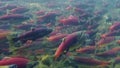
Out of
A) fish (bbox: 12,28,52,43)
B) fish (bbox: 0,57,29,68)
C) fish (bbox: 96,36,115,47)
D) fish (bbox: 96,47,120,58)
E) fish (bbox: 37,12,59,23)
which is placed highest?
fish (bbox: 37,12,59,23)

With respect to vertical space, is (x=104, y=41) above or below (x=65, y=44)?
below

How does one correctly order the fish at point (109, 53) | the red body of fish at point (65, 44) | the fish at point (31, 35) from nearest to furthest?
the red body of fish at point (65, 44), the fish at point (31, 35), the fish at point (109, 53)

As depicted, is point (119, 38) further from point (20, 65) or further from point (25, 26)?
point (20, 65)

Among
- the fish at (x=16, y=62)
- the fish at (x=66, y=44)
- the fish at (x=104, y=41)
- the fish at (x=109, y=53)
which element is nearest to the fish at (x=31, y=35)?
the fish at (x=66, y=44)

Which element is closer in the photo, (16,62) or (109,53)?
(16,62)

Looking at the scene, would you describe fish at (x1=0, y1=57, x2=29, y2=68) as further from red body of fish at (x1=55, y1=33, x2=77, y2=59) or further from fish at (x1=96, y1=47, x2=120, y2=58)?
fish at (x1=96, y1=47, x2=120, y2=58)

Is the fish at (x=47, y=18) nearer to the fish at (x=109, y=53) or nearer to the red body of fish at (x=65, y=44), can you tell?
the fish at (x=109, y=53)

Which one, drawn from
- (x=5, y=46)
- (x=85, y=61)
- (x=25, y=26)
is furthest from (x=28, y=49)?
(x=25, y=26)

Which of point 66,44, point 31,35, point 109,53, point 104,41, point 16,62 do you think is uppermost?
point 31,35

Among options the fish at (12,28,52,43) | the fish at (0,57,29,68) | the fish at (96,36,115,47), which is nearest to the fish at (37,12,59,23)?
the fish at (96,36,115,47)

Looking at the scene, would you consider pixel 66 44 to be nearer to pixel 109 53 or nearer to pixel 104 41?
pixel 109 53

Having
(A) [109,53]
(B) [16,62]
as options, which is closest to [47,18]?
(A) [109,53]
